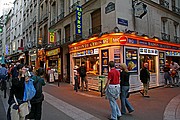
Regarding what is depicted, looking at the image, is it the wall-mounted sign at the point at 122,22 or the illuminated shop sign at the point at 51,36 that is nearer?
the wall-mounted sign at the point at 122,22

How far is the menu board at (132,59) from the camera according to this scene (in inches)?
429

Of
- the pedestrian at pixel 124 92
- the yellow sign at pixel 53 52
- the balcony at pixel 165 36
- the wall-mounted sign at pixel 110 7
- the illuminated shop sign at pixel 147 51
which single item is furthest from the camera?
the yellow sign at pixel 53 52

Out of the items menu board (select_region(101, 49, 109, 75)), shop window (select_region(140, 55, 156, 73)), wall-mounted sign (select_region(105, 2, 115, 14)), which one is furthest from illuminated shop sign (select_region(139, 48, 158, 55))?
wall-mounted sign (select_region(105, 2, 115, 14))

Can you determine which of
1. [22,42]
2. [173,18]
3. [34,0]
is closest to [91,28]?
[173,18]

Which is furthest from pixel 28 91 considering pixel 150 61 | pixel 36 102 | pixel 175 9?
pixel 175 9

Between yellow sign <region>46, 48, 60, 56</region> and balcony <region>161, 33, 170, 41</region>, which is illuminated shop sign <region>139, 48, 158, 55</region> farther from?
yellow sign <region>46, 48, 60, 56</region>

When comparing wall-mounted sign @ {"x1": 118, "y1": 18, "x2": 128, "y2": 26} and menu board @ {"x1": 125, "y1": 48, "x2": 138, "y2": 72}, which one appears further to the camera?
menu board @ {"x1": 125, "y1": 48, "x2": 138, "y2": 72}

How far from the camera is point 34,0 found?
2772 centimetres

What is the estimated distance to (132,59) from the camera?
36.8 ft

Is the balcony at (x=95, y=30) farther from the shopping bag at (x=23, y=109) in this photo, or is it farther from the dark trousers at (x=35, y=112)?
the shopping bag at (x=23, y=109)

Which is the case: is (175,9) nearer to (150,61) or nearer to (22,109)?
(150,61)

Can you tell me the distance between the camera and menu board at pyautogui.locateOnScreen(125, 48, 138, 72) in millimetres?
10898

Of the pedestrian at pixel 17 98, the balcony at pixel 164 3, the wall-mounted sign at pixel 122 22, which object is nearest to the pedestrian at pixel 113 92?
the pedestrian at pixel 17 98

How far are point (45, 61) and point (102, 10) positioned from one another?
11875mm
